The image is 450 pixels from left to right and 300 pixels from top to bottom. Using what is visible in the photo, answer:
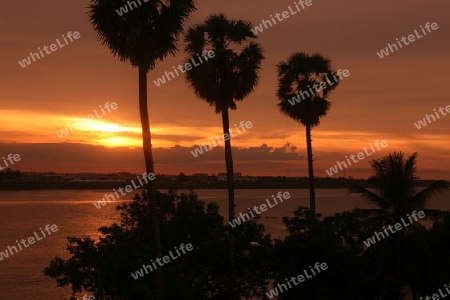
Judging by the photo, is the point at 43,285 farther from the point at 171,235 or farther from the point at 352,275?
the point at 352,275

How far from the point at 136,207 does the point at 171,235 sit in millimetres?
2583

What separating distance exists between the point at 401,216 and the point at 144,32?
1655 cm

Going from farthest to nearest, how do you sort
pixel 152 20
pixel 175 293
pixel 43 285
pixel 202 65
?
pixel 43 285, pixel 202 65, pixel 152 20, pixel 175 293

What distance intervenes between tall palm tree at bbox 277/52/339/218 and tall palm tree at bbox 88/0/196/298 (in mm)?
20915

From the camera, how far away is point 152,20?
2514 centimetres

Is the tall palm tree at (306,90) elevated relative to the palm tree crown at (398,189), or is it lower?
elevated

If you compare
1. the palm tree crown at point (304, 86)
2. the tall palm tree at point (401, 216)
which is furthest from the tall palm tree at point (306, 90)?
the tall palm tree at point (401, 216)

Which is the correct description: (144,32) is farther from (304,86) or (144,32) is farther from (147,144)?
(304,86)

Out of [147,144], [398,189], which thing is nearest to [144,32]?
[147,144]

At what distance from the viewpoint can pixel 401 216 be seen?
30906 millimetres

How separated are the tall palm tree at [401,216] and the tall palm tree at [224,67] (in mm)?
8055

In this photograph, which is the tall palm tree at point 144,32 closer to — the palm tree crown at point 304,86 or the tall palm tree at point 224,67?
the tall palm tree at point 224,67

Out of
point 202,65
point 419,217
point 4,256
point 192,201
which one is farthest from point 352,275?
point 4,256

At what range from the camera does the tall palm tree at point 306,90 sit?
148ft
